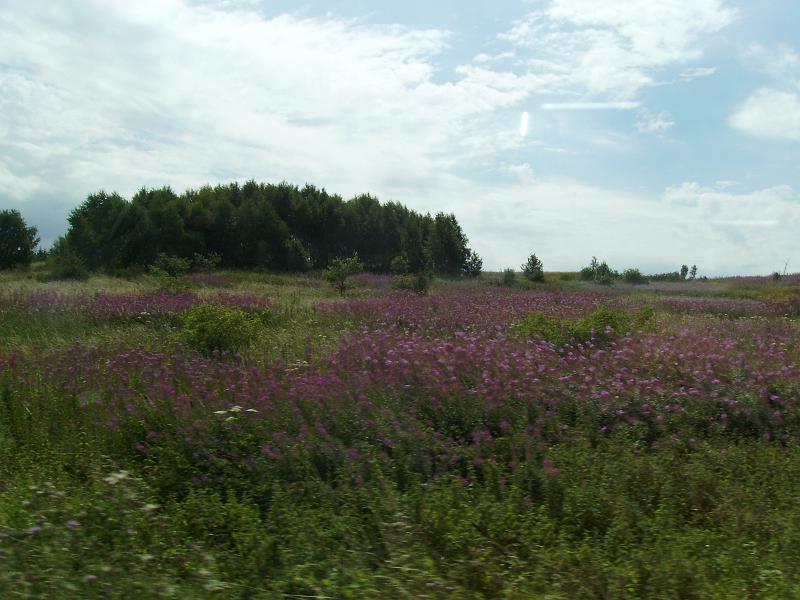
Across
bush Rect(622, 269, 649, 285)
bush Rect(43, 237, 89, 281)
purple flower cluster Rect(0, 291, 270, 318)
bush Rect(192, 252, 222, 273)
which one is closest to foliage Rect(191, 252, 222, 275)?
bush Rect(192, 252, 222, 273)

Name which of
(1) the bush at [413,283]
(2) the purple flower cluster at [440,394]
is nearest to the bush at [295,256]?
(1) the bush at [413,283]

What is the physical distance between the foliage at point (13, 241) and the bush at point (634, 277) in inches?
1421

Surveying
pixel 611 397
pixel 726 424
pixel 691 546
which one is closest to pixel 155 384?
pixel 611 397

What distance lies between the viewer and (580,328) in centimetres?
891

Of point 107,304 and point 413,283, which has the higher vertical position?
point 413,283

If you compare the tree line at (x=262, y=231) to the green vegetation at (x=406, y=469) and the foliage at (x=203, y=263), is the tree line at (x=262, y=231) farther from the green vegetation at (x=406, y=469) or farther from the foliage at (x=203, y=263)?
the green vegetation at (x=406, y=469)

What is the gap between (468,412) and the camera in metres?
5.76

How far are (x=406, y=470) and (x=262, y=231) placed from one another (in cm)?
3712

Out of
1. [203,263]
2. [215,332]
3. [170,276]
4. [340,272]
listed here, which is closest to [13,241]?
[203,263]

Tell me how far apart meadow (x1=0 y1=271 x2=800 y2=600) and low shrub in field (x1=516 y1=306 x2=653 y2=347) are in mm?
118

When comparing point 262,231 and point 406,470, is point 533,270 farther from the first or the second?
point 406,470

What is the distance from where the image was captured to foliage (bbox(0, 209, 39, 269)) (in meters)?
37.6

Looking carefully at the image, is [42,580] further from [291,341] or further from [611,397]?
[291,341]

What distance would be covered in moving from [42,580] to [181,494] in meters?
1.77
